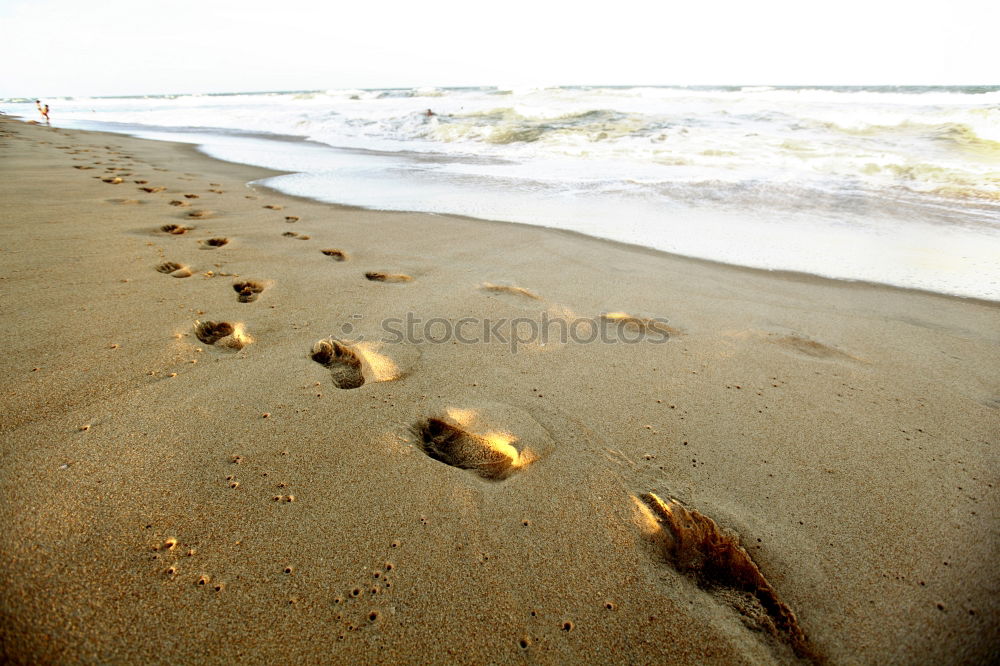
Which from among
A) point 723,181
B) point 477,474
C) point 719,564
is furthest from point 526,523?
point 723,181

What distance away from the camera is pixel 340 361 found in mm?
1867

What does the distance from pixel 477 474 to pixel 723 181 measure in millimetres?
6227

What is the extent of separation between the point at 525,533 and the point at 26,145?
37.5 ft

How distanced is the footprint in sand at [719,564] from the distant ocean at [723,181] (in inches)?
104

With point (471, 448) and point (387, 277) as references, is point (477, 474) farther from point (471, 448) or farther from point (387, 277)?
point (387, 277)

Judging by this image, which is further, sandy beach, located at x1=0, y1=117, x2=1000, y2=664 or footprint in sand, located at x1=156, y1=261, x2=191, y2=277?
footprint in sand, located at x1=156, y1=261, x2=191, y2=277

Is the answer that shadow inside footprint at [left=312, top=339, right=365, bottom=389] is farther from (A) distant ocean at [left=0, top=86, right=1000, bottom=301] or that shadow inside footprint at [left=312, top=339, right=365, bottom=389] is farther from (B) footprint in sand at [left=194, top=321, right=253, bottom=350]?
(A) distant ocean at [left=0, top=86, right=1000, bottom=301]

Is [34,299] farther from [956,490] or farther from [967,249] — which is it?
[967,249]

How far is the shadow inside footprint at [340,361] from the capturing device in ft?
5.68

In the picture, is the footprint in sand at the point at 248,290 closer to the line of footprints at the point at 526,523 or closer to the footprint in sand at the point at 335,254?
the line of footprints at the point at 526,523

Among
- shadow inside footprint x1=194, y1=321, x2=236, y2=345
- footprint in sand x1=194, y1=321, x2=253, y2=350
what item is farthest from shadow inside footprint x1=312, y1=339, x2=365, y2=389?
shadow inside footprint x1=194, y1=321, x2=236, y2=345

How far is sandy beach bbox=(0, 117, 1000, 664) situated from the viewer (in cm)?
96

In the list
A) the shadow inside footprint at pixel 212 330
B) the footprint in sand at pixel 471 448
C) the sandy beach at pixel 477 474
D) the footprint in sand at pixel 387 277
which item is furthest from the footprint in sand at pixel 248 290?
the footprint in sand at pixel 471 448

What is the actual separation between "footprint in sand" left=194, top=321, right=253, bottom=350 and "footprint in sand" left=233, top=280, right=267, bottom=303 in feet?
0.94
